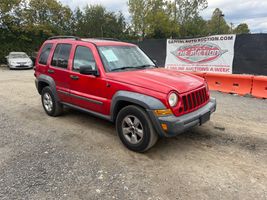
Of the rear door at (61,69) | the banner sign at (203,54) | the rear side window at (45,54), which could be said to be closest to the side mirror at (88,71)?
the rear door at (61,69)

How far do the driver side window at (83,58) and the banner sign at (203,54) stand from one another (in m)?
6.16

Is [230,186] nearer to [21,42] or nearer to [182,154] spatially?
[182,154]

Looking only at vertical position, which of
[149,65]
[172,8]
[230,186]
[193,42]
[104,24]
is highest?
[172,8]

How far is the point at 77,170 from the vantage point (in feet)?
11.3

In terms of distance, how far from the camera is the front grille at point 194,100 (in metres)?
3.70

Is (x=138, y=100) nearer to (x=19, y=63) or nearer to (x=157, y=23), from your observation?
→ (x=19, y=63)

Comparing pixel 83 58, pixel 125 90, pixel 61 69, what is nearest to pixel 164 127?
pixel 125 90

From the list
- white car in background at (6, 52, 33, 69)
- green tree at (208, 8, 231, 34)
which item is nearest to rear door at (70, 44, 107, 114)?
white car in background at (6, 52, 33, 69)

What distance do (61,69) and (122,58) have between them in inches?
57.1

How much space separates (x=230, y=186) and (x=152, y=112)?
1.43m

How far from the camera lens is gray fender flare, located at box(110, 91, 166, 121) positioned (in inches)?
138

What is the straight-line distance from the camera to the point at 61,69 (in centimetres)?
515

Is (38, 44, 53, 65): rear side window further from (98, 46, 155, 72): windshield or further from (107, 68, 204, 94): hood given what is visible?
(107, 68, 204, 94): hood

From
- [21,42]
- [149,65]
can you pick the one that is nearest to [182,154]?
[149,65]
